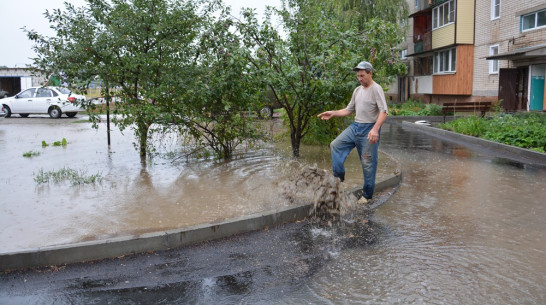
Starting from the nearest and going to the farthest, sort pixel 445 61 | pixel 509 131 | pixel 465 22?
pixel 509 131, pixel 465 22, pixel 445 61

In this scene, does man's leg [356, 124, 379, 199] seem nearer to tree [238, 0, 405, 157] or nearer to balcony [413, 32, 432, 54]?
tree [238, 0, 405, 157]

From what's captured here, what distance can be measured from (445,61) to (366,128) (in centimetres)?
2997

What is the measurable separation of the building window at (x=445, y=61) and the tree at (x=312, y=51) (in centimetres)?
2402

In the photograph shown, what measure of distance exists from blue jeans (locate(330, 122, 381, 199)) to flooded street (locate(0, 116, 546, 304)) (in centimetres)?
46

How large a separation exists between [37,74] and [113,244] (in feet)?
22.4

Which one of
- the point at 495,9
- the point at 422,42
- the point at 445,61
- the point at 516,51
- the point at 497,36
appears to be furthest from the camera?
the point at 422,42

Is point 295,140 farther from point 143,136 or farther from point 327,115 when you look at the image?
point 327,115

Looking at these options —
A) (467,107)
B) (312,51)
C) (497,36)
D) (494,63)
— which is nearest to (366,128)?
(312,51)

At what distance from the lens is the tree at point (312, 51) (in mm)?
9578

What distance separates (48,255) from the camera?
484 centimetres

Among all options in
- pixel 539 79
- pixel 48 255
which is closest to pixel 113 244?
pixel 48 255

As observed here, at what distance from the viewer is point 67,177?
29.2 feet

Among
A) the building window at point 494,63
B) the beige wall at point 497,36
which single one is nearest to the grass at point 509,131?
the beige wall at point 497,36

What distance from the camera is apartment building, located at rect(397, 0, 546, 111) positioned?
80.0 ft
